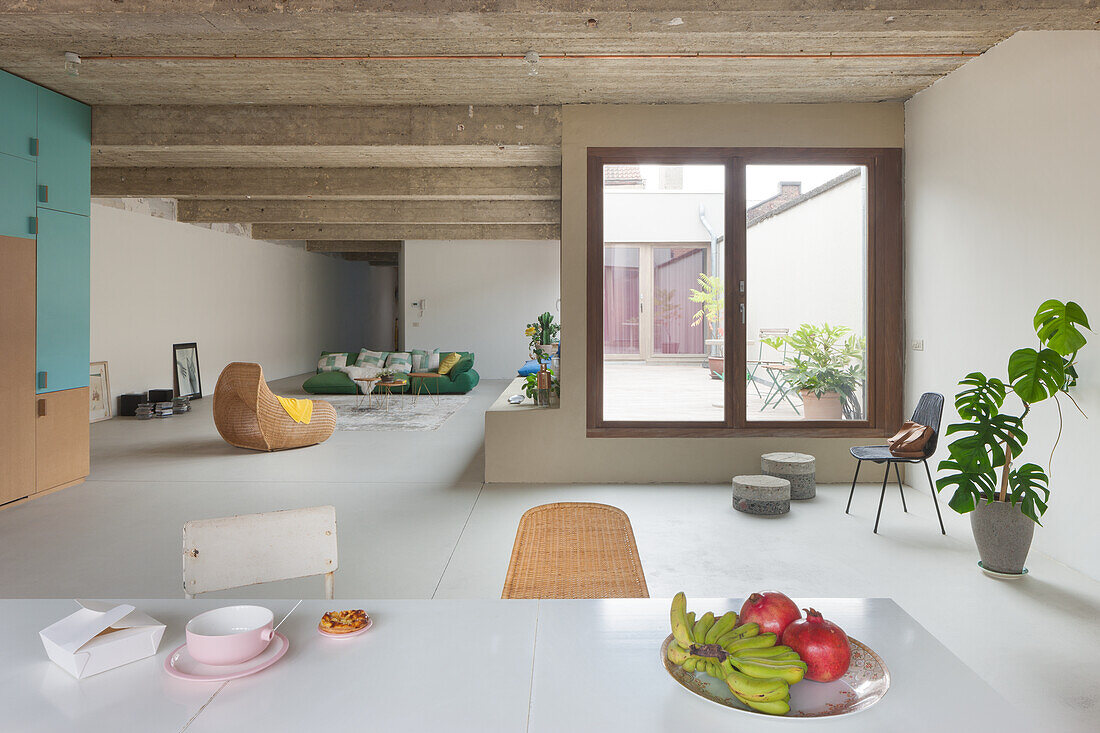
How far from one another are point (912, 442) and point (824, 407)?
1495mm

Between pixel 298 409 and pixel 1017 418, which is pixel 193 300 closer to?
pixel 298 409

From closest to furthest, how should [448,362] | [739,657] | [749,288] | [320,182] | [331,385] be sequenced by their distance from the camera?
[739,657] → [749,288] → [320,182] → [331,385] → [448,362]

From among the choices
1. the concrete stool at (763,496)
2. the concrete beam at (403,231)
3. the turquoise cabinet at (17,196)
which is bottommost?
the concrete stool at (763,496)

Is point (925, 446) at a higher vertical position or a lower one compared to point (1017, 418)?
lower

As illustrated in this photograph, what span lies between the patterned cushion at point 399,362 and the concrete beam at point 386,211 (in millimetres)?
3357

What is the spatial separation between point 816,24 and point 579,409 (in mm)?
3359

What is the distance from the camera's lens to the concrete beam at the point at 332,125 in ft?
19.0

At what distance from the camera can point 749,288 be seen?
19.3 feet

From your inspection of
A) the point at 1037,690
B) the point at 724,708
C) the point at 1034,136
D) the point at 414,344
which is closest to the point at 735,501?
the point at 1037,690

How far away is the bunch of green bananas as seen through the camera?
1060mm

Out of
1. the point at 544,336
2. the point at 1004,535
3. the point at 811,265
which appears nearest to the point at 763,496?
the point at 1004,535

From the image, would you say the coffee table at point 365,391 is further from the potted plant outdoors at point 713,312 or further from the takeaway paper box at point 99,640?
Answer: the takeaway paper box at point 99,640

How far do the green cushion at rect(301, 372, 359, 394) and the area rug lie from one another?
15 centimetres

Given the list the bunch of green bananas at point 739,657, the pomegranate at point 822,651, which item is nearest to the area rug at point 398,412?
the bunch of green bananas at point 739,657
